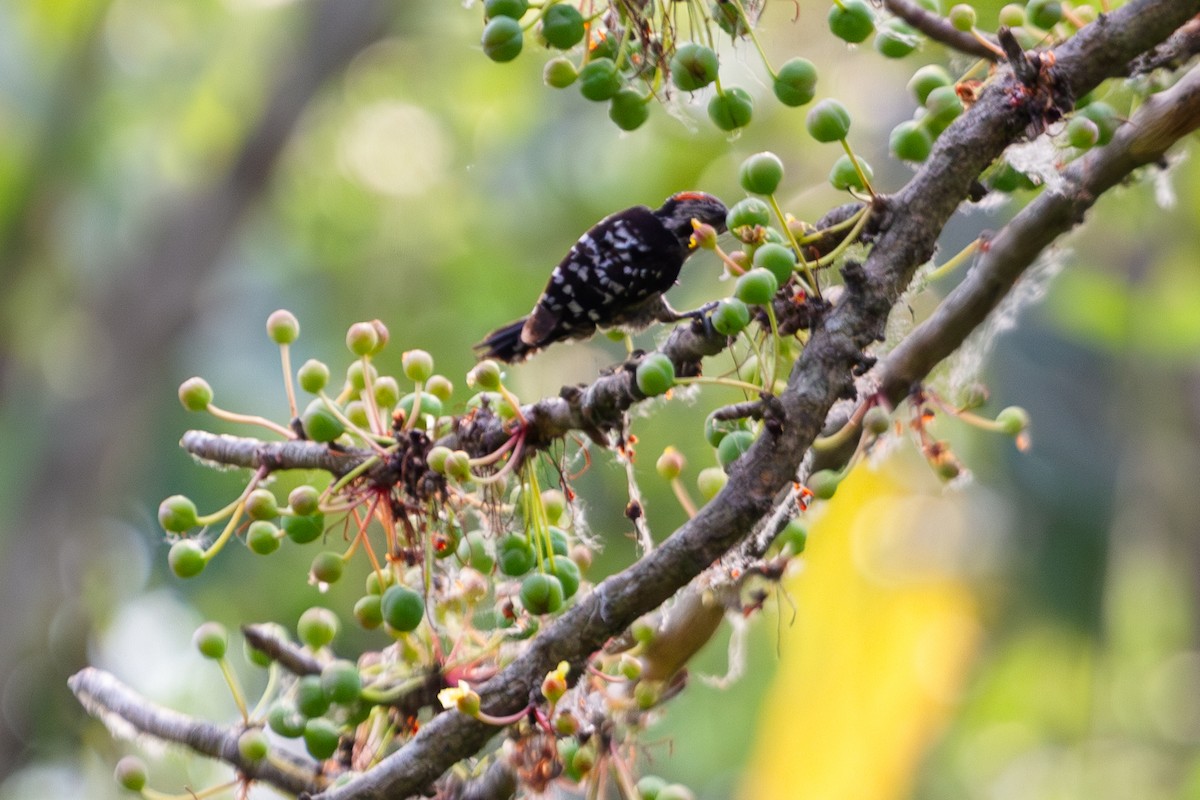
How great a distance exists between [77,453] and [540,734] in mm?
6350

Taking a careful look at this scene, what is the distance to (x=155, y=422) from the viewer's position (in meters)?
9.51

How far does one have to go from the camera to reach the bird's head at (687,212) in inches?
116

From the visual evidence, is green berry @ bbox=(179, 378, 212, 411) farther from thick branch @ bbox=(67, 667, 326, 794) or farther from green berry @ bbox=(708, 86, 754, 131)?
green berry @ bbox=(708, 86, 754, 131)

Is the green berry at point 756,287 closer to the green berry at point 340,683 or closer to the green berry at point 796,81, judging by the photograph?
the green berry at point 796,81

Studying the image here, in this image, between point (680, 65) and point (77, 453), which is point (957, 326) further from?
point (77, 453)

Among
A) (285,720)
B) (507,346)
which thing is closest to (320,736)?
(285,720)

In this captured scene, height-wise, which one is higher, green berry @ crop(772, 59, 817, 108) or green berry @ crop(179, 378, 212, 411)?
green berry @ crop(772, 59, 817, 108)

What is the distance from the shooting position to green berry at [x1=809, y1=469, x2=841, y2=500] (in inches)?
72.2

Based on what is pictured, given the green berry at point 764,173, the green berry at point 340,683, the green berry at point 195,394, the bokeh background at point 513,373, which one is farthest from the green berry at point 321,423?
the bokeh background at point 513,373

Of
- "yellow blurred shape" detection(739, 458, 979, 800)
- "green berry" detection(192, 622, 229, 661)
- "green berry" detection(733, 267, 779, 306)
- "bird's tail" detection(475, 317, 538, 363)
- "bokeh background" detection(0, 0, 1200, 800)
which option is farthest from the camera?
"bokeh background" detection(0, 0, 1200, 800)

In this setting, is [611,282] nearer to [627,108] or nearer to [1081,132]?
[627,108]

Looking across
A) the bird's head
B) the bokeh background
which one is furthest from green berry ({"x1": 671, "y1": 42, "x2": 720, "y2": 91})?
the bokeh background

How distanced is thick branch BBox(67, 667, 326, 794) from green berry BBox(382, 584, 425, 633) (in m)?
0.38

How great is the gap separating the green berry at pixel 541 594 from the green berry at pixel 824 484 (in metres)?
0.42
